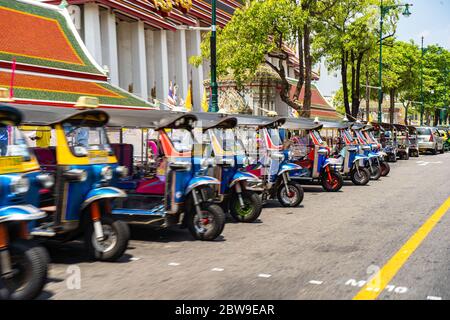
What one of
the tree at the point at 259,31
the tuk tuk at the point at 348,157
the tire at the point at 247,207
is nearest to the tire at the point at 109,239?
the tire at the point at 247,207

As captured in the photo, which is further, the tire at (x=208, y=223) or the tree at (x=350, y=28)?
the tree at (x=350, y=28)

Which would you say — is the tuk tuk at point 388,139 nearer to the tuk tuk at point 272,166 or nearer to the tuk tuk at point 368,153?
the tuk tuk at point 368,153

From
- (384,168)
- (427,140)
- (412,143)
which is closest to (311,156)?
(384,168)

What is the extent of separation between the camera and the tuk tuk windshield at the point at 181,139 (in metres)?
8.64

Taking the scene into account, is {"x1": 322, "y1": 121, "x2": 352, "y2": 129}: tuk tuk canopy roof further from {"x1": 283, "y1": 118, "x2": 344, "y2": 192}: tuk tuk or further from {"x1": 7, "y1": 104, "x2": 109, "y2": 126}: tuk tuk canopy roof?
{"x1": 7, "y1": 104, "x2": 109, "y2": 126}: tuk tuk canopy roof

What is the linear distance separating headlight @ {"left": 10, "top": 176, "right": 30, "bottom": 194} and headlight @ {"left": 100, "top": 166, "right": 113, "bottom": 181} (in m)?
1.50

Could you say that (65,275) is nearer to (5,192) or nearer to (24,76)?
(5,192)

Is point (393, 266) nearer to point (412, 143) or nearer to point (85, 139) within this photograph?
point (85, 139)

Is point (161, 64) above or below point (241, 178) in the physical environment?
above

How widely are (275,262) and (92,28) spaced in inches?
1181

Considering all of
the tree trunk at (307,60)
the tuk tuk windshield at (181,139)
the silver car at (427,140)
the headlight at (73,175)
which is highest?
the tree trunk at (307,60)

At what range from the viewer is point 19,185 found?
→ 18.4 feet

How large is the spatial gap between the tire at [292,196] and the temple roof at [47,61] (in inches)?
502

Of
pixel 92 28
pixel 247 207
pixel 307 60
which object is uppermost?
pixel 92 28
